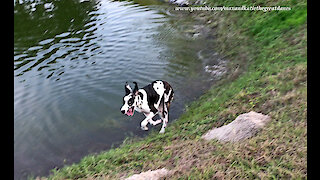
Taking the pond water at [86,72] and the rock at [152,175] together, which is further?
the pond water at [86,72]

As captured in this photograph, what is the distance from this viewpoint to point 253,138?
558cm

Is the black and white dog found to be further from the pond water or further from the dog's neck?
the pond water

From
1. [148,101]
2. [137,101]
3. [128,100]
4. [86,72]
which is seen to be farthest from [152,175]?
[86,72]

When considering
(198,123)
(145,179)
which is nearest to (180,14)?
(198,123)

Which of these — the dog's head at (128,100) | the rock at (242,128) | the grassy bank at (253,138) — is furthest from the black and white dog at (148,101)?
the rock at (242,128)

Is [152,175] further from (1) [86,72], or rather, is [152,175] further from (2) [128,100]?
(1) [86,72]

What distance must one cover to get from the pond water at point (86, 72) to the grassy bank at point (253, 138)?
3.87 ft

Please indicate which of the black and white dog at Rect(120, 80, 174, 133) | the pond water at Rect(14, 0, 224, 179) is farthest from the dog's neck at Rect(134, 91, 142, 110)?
the pond water at Rect(14, 0, 224, 179)

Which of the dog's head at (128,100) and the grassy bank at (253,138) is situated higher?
the dog's head at (128,100)

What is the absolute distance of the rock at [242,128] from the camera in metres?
5.90

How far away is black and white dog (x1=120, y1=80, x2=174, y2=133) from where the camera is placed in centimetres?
690

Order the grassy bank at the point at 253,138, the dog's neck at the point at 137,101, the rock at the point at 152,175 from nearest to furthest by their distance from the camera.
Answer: the grassy bank at the point at 253,138 < the rock at the point at 152,175 < the dog's neck at the point at 137,101

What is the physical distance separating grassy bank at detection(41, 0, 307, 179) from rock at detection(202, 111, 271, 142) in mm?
228

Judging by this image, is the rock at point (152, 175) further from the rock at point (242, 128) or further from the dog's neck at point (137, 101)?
the dog's neck at point (137, 101)
